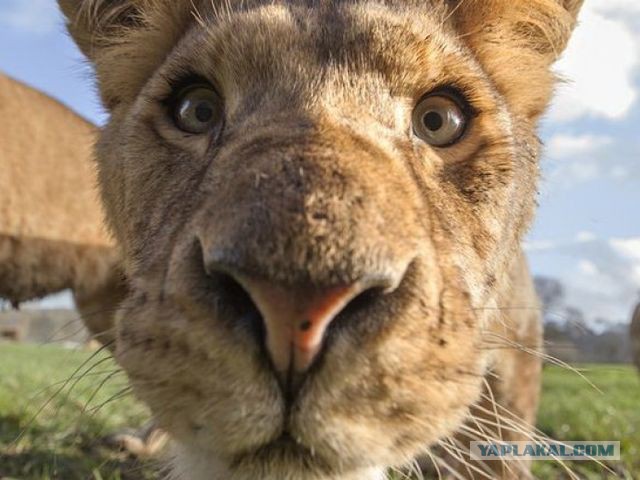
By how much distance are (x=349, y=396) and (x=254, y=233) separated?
1.43ft

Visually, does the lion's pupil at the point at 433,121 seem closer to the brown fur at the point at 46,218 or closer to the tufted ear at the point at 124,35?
the tufted ear at the point at 124,35

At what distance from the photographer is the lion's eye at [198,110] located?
9.70ft

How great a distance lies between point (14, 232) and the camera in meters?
8.26

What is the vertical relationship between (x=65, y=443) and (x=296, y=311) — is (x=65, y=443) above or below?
below

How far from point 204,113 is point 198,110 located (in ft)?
0.12

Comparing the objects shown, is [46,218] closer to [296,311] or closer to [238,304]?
[238,304]

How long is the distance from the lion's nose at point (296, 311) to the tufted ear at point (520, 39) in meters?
2.02

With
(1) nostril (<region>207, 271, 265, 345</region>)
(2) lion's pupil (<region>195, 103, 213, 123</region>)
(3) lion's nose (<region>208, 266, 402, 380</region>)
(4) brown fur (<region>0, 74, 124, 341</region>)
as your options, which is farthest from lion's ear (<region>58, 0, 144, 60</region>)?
(4) brown fur (<region>0, 74, 124, 341</region>)

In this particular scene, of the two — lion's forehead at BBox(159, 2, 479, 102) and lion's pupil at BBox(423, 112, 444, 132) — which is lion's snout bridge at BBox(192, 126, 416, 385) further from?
lion's pupil at BBox(423, 112, 444, 132)

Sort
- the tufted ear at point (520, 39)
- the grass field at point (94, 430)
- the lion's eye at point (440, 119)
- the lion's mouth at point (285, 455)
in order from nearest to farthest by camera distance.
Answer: the lion's mouth at point (285, 455) → the lion's eye at point (440, 119) → the tufted ear at point (520, 39) → the grass field at point (94, 430)

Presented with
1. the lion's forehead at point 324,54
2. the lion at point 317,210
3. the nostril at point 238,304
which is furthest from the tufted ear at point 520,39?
the nostril at point 238,304

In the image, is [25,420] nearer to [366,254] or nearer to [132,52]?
[132,52]

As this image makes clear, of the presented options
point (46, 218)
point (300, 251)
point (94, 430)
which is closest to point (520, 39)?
point (300, 251)

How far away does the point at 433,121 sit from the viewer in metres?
2.94
